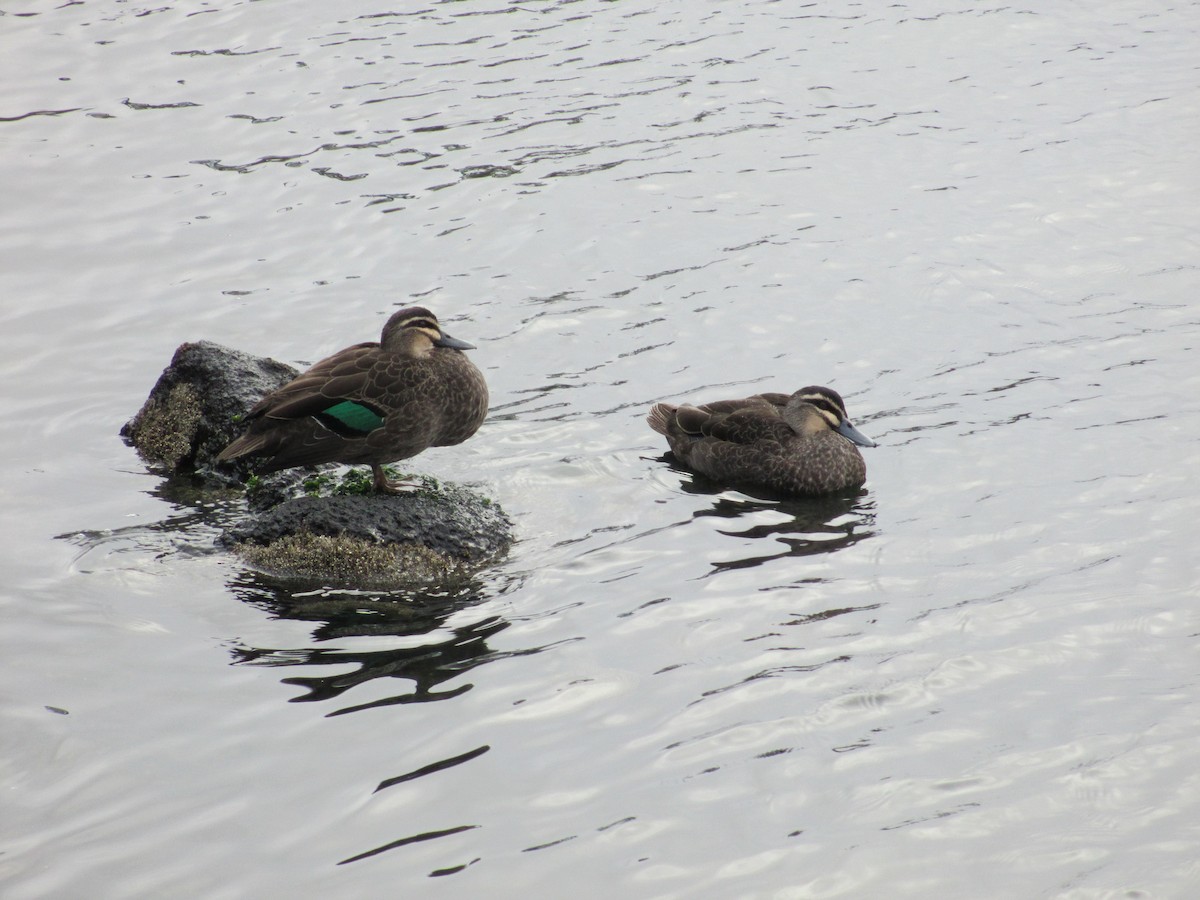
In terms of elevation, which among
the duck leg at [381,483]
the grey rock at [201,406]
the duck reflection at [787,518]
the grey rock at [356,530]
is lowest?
the duck reflection at [787,518]

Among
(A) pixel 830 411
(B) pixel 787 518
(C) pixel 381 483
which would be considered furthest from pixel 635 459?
(C) pixel 381 483

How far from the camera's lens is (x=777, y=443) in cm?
1095

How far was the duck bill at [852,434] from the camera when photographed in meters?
10.8

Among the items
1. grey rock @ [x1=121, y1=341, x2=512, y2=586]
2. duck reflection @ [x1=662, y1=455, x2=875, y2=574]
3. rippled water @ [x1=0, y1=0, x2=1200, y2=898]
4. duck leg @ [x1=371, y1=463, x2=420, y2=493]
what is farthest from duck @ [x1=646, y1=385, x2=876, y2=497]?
duck leg @ [x1=371, y1=463, x2=420, y2=493]

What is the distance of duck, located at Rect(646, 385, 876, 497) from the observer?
10.7 metres

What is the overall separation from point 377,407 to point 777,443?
11.2ft

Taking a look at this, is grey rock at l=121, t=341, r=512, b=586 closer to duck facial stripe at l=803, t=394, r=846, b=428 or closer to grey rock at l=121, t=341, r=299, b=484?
grey rock at l=121, t=341, r=299, b=484

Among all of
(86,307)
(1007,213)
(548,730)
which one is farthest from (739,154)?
(548,730)

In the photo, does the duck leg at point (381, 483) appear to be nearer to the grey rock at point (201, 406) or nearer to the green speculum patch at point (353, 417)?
the green speculum patch at point (353, 417)

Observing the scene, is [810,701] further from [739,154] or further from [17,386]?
[739,154]

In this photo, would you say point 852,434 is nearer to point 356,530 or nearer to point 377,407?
point 377,407

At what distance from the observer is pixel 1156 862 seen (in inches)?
243

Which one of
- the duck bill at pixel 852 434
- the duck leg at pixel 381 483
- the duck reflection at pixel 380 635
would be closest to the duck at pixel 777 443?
the duck bill at pixel 852 434

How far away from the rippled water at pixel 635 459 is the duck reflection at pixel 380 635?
0.04 m
